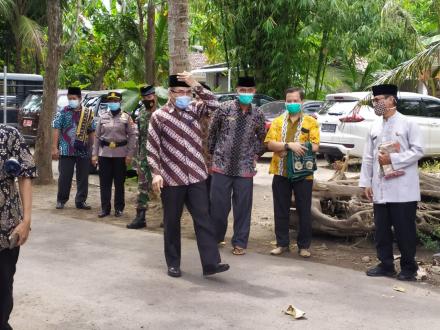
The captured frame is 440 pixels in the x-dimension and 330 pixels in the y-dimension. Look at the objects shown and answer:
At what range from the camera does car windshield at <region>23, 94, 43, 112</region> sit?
60.6ft

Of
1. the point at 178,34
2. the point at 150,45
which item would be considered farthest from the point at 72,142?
the point at 150,45

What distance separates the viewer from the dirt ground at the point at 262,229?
752 cm

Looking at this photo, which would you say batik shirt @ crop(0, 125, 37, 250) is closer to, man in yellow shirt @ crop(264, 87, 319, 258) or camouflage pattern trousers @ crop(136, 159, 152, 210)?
man in yellow shirt @ crop(264, 87, 319, 258)

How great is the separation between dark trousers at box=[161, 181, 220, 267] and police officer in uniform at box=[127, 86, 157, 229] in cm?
255

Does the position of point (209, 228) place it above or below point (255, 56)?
below

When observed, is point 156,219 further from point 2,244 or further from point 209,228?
point 2,244

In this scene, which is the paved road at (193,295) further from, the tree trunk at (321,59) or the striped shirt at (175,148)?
the tree trunk at (321,59)

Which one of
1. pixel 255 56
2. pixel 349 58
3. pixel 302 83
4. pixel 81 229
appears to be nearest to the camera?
pixel 81 229

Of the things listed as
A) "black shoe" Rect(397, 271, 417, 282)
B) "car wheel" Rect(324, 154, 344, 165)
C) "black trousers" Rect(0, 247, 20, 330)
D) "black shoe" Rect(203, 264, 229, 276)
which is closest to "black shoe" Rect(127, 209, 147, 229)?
"black shoe" Rect(203, 264, 229, 276)

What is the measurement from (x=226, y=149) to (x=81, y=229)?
2.60m

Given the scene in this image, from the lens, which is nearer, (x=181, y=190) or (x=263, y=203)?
(x=181, y=190)

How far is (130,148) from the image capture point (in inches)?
393

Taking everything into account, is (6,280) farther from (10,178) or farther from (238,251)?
(238,251)

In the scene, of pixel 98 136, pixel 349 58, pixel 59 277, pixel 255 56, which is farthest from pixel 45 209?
pixel 349 58
